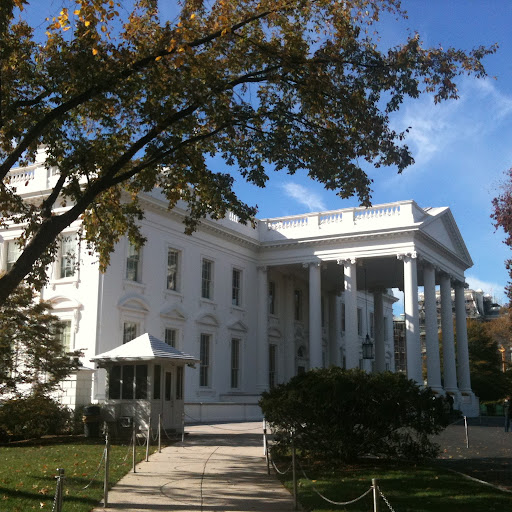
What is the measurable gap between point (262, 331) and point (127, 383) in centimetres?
1753

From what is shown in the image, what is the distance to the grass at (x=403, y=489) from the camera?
31.1 feet

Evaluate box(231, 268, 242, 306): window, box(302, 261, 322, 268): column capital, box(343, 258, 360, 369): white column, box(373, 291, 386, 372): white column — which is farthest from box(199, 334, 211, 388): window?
box(373, 291, 386, 372): white column

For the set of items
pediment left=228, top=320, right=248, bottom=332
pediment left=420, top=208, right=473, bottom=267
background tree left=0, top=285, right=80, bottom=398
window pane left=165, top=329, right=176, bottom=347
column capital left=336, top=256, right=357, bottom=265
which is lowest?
background tree left=0, top=285, right=80, bottom=398

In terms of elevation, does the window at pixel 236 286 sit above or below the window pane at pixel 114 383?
above

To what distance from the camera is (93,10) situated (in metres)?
11.2

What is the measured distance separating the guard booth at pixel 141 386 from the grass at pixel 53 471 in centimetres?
132

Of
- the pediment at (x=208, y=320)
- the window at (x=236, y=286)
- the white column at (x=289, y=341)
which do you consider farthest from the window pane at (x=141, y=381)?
the white column at (x=289, y=341)

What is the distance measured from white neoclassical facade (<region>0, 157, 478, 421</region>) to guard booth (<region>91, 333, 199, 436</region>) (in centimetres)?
324

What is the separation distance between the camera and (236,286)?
120 feet

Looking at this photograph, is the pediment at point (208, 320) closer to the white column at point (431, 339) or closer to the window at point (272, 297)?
the window at point (272, 297)

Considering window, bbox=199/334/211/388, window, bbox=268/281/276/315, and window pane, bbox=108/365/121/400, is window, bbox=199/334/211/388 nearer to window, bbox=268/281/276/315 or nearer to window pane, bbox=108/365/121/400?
window, bbox=268/281/276/315

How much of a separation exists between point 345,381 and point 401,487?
2.78 meters

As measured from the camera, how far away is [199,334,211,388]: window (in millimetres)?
32656

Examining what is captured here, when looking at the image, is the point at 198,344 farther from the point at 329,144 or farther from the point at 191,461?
the point at 329,144
